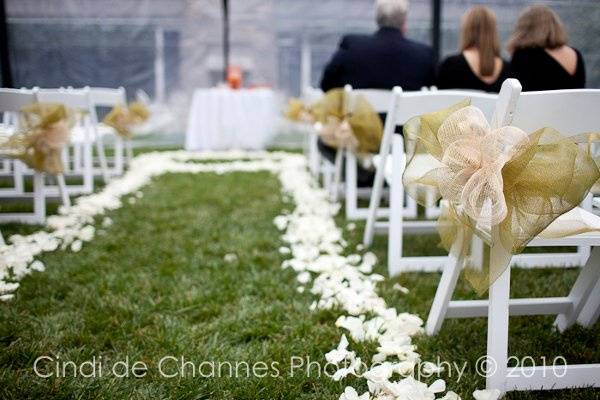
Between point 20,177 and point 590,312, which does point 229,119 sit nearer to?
point 20,177

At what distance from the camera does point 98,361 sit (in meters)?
1.55

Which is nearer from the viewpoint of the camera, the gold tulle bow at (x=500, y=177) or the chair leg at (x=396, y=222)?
the gold tulle bow at (x=500, y=177)

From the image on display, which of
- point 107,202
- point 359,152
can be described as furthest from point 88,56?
point 359,152

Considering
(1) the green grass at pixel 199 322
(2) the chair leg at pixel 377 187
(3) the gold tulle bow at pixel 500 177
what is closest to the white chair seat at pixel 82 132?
(1) the green grass at pixel 199 322

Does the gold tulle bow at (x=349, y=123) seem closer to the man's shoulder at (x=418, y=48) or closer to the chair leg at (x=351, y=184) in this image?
the chair leg at (x=351, y=184)

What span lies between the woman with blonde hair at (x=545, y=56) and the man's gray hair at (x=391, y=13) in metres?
0.86

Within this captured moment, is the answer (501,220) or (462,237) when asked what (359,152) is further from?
(501,220)

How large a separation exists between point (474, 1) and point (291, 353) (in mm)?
6436

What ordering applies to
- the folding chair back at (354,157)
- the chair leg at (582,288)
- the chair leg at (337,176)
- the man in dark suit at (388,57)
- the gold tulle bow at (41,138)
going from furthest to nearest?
the man in dark suit at (388,57) → the chair leg at (337,176) → the folding chair back at (354,157) → the gold tulle bow at (41,138) → the chair leg at (582,288)

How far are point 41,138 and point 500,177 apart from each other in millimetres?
2491

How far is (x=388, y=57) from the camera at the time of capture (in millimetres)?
3541

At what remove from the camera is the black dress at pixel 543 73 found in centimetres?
283

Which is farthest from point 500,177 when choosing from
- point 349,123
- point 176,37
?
point 176,37

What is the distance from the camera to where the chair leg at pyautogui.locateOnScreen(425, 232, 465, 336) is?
1.43m
